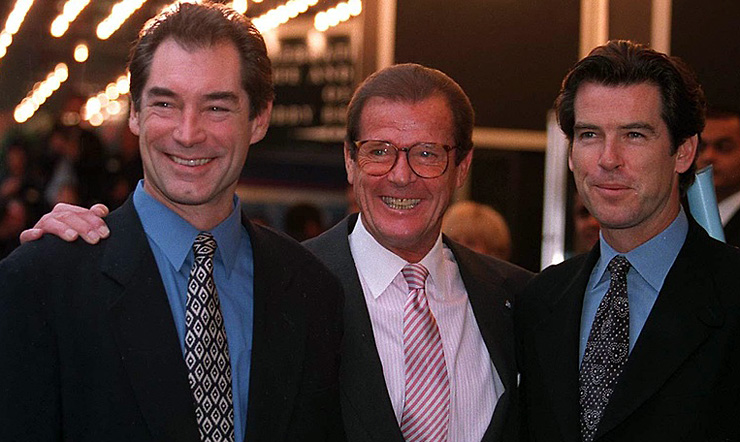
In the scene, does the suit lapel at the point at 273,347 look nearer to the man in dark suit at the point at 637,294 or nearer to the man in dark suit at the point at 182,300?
the man in dark suit at the point at 182,300

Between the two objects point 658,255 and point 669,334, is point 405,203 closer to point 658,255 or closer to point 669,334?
point 658,255

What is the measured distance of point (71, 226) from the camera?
95.6 inches

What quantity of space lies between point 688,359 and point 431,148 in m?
0.96

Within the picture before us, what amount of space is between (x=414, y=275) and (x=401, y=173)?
0.98 feet

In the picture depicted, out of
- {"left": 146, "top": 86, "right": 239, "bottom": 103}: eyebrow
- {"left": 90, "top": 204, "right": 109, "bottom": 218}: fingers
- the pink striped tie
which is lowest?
the pink striped tie

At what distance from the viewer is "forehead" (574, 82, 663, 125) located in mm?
2969

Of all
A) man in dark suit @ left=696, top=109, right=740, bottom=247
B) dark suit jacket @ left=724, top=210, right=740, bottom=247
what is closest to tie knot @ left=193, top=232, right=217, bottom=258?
dark suit jacket @ left=724, top=210, right=740, bottom=247

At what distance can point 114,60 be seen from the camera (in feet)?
26.1

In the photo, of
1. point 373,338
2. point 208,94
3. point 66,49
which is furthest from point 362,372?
point 66,49

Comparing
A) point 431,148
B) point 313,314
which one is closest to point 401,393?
point 313,314

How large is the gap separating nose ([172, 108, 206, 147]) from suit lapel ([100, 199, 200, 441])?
23cm

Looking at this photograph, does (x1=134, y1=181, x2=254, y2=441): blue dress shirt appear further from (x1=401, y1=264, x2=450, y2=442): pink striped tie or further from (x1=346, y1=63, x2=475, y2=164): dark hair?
(x1=346, y1=63, x2=475, y2=164): dark hair

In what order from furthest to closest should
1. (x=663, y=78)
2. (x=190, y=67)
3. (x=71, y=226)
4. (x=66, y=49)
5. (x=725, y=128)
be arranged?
(x=66, y=49), (x=725, y=128), (x=663, y=78), (x=190, y=67), (x=71, y=226)

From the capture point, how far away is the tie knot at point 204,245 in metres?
2.51
